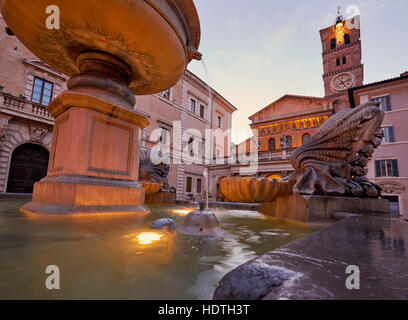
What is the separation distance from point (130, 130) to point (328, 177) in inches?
122

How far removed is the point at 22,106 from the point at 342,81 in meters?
39.1

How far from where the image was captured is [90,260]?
3.04ft

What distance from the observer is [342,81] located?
103 ft

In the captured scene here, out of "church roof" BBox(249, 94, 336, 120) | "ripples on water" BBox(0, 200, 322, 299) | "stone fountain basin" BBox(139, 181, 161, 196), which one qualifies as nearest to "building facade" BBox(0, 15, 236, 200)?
"stone fountain basin" BBox(139, 181, 161, 196)

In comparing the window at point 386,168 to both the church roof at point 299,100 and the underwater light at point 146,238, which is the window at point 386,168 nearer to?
the church roof at point 299,100

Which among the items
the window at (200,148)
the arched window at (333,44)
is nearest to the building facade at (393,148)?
the window at (200,148)

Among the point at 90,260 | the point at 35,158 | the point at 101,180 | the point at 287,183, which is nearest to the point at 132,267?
the point at 90,260

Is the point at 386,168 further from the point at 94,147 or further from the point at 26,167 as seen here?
the point at 26,167

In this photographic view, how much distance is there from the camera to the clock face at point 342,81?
30.6 m

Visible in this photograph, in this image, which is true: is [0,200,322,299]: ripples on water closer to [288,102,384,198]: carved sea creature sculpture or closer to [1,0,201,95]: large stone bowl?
[288,102,384,198]: carved sea creature sculpture

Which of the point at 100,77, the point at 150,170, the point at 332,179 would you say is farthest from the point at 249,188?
the point at 150,170

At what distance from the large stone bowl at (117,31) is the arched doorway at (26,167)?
9.90m

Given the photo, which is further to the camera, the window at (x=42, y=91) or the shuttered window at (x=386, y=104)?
the shuttered window at (x=386, y=104)
